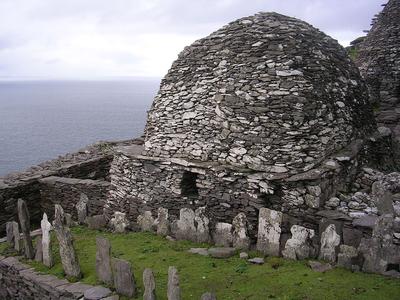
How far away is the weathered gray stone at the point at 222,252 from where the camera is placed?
8445 millimetres

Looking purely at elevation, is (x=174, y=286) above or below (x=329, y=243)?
below

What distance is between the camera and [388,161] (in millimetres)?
11289

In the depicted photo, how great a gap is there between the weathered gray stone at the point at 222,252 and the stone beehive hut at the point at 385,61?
949 centimetres

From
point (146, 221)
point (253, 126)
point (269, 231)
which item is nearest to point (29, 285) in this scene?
point (146, 221)

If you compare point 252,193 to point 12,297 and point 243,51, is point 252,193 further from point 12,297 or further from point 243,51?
point 12,297

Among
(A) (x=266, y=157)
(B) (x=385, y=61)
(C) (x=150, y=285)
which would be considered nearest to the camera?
(C) (x=150, y=285)

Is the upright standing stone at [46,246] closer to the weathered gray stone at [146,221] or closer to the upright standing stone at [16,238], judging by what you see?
the upright standing stone at [16,238]

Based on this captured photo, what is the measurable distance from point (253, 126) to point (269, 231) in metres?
2.48

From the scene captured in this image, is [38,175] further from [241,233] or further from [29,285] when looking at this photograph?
[241,233]

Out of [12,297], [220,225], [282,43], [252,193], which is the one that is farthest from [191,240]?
[282,43]

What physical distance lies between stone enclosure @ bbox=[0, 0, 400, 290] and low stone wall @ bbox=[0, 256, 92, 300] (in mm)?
1280

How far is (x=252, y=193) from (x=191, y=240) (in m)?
1.71

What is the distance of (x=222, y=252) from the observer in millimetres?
8469

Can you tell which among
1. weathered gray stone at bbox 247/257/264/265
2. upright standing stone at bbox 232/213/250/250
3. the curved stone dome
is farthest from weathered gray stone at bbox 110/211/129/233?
weathered gray stone at bbox 247/257/264/265
